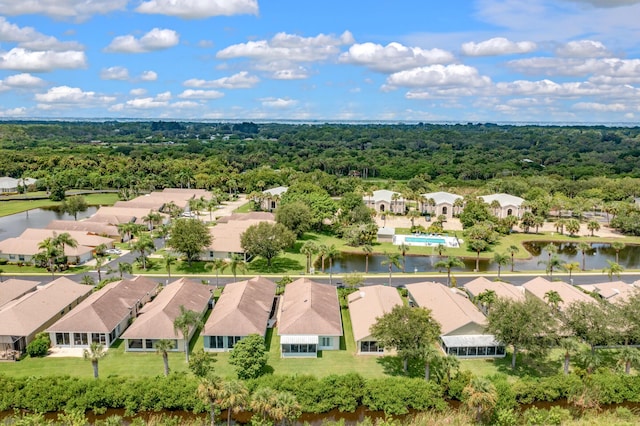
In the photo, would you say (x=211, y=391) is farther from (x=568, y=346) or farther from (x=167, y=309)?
(x=568, y=346)

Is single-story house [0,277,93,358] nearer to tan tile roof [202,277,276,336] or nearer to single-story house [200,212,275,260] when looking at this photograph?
tan tile roof [202,277,276,336]

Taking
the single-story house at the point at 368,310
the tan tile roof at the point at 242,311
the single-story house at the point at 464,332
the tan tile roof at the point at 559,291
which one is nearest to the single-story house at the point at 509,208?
the tan tile roof at the point at 559,291

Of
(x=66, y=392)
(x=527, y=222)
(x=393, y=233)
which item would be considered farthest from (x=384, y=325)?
(x=527, y=222)

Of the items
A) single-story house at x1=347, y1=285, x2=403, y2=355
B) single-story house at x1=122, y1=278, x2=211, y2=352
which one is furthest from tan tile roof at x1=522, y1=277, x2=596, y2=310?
single-story house at x1=122, y1=278, x2=211, y2=352

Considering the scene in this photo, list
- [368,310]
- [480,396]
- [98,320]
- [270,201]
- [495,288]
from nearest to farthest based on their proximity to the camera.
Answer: [480,396] → [98,320] → [368,310] → [495,288] → [270,201]

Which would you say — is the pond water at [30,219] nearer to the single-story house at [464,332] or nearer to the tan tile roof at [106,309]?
the tan tile roof at [106,309]

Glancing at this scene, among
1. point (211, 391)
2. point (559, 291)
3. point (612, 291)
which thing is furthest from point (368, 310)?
point (612, 291)

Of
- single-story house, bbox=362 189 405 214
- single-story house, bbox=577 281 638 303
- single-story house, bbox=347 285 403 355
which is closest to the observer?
single-story house, bbox=347 285 403 355
